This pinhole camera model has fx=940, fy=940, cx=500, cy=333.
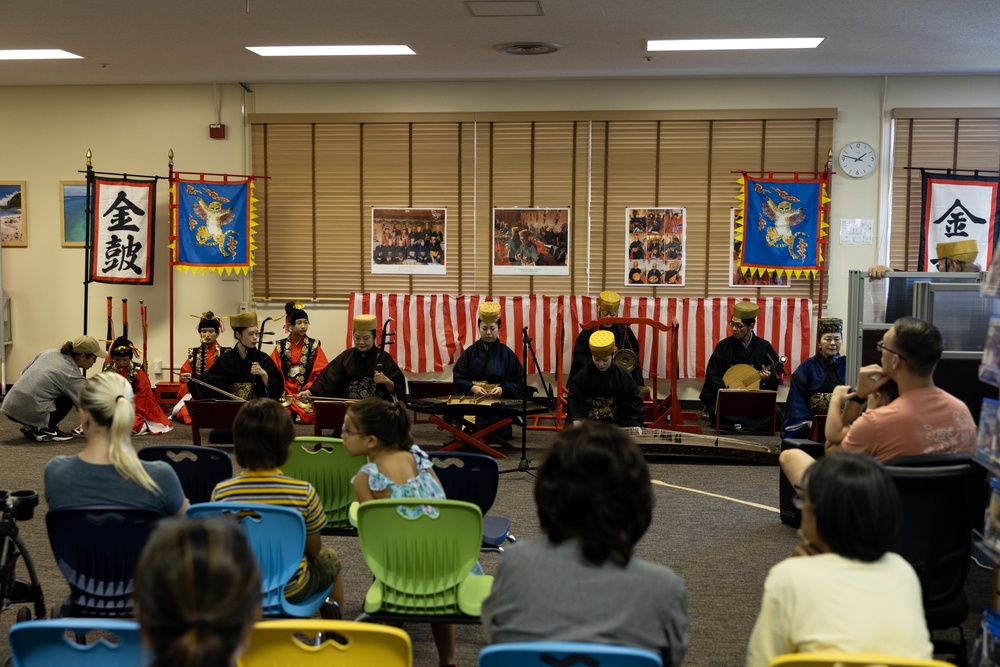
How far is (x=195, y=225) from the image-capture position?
834 centimetres

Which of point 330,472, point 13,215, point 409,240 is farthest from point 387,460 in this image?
point 13,215

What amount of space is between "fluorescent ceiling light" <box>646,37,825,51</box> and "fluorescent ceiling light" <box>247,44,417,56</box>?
6.23 feet

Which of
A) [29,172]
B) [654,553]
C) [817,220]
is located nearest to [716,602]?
[654,553]

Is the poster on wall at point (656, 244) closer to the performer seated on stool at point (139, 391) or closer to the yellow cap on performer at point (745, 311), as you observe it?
the yellow cap on performer at point (745, 311)

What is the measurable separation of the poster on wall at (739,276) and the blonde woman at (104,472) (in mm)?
6444

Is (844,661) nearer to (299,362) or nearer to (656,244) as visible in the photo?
(299,362)

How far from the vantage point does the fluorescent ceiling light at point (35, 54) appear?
7.28 m

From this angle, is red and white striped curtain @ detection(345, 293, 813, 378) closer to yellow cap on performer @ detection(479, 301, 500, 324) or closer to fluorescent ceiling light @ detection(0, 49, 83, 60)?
yellow cap on performer @ detection(479, 301, 500, 324)

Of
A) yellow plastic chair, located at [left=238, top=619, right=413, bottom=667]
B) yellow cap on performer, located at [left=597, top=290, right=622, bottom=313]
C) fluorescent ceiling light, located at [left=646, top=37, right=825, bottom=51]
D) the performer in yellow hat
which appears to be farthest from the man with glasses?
the performer in yellow hat

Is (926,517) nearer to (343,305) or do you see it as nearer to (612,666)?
(612,666)

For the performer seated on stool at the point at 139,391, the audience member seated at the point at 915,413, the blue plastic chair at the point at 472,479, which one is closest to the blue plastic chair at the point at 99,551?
the blue plastic chair at the point at 472,479

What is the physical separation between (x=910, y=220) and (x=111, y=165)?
7329mm

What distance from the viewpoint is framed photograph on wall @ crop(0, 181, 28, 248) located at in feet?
29.7

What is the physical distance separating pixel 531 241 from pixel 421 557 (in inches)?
241
